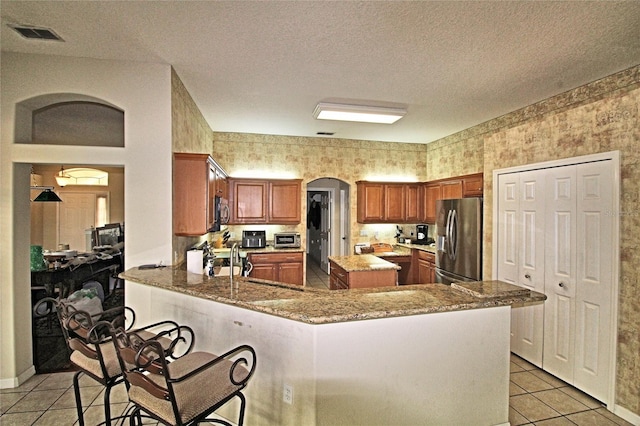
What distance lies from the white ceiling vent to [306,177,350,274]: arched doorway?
15.5 ft

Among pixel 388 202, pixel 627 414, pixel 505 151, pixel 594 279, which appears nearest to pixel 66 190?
pixel 388 202

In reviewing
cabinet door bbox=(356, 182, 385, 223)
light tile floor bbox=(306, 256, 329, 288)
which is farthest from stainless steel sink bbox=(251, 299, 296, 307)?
light tile floor bbox=(306, 256, 329, 288)

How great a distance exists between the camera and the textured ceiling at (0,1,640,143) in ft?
6.93

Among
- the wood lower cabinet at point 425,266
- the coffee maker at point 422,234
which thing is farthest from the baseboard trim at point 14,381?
the coffee maker at point 422,234

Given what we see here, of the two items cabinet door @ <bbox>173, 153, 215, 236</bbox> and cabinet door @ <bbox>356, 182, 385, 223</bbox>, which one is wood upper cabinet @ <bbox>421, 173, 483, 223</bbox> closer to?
cabinet door @ <bbox>356, 182, 385, 223</bbox>

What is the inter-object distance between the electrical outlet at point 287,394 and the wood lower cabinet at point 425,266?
4010 mm

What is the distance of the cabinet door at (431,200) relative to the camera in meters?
5.89

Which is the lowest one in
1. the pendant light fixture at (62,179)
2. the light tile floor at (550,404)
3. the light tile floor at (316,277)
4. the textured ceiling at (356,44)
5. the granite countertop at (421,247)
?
the light tile floor at (550,404)

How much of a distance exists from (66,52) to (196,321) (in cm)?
256

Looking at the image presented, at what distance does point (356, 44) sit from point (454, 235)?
3.20 metres

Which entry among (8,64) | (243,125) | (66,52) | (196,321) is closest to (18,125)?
(8,64)

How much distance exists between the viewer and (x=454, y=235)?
183 inches

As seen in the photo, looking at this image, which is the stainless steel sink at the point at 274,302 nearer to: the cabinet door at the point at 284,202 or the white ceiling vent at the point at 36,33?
the white ceiling vent at the point at 36,33

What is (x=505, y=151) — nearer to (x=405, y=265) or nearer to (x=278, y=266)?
(x=405, y=265)
